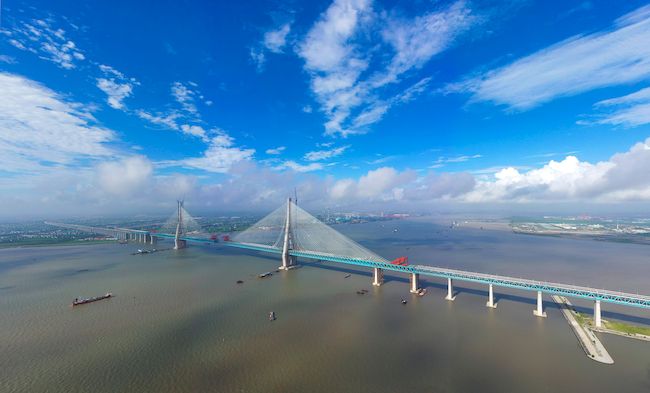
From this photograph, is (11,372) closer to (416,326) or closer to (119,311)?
(119,311)

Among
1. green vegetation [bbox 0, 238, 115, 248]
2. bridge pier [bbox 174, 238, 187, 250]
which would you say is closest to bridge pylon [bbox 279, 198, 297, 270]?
bridge pier [bbox 174, 238, 187, 250]

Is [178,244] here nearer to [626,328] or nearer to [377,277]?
[377,277]

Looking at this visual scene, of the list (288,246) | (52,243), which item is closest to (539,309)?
(288,246)

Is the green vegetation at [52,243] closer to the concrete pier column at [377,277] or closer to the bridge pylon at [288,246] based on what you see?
the bridge pylon at [288,246]

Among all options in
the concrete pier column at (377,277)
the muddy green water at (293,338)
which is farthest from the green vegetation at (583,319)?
the concrete pier column at (377,277)

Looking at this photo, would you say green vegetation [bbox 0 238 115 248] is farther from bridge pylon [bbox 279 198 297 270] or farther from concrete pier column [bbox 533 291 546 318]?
concrete pier column [bbox 533 291 546 318]

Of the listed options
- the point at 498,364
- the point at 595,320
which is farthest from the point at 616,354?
the point at 498,364
